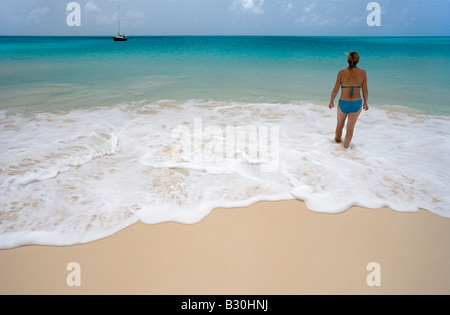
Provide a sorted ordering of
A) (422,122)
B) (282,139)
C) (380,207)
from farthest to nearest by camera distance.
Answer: (422,122) → (282,139) → (380,207)

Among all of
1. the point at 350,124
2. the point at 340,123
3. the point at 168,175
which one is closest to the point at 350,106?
the point at 350,124

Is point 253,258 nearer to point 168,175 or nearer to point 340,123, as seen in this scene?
point 168,175

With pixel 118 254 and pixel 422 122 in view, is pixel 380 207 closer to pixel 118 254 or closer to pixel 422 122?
pixel 118 254

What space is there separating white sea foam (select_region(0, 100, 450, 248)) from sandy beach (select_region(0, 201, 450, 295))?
0.23 metres

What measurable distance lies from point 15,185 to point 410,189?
18.3 feet

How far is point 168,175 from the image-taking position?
432cm

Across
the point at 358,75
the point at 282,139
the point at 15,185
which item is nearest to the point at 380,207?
the point at 358,75

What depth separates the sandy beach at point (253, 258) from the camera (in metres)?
2.40

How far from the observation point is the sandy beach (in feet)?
7.89

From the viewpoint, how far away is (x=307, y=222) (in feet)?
10.5

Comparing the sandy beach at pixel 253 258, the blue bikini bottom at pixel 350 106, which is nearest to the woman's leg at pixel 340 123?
the blue bikini bottom at pixel 350 106

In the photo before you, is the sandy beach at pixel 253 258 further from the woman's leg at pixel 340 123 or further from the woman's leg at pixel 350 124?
the woman's leg at pixel 340 123

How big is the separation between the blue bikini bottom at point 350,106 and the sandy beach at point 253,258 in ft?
7.09
